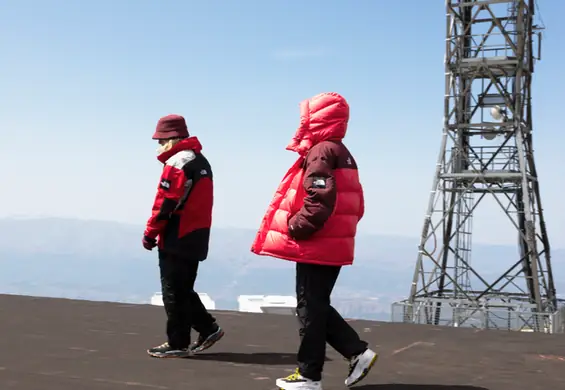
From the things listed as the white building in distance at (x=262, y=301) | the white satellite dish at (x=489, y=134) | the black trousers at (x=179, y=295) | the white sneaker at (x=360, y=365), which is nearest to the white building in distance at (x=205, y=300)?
the white building in distance at (x=262, y=301)

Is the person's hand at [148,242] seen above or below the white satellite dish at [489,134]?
below

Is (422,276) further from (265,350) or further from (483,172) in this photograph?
(265,350)

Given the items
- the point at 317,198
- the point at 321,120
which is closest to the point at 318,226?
the point at 317,198

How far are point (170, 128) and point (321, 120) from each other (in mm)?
1818

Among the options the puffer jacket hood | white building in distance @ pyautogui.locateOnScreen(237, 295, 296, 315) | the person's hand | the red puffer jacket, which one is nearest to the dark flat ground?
the person's hand

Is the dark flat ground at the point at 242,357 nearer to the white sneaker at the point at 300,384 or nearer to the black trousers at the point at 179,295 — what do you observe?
the black trousers at the point at 179,295

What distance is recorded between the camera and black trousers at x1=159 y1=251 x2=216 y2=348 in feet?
21.6

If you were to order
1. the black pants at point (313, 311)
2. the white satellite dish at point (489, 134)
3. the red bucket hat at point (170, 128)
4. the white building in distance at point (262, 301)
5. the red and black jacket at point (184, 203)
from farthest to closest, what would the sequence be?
the white satellite dish at point (489, 134) → the white building in distance at point (262, 301) → the red bucket hat at point (170, 128) → the red and black jacket at point (184, 203) → the black pants at point (313, 311)

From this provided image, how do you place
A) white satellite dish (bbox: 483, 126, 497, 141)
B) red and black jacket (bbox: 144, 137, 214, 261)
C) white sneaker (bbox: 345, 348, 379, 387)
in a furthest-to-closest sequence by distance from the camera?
white satellite dish (bbox: 483, 126, 497, 141)
red and black jacket (bbox: 144, 137, 214, 261)
white sneaker (bbox: 345, 348, 379, 387)

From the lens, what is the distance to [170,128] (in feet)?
21.7

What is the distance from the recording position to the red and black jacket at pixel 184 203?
6.37 meters

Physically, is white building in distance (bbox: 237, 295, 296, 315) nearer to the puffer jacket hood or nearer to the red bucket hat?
the red bucket hat

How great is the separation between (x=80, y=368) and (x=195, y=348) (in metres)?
1.06

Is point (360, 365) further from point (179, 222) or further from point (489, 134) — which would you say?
point (489, 134)
